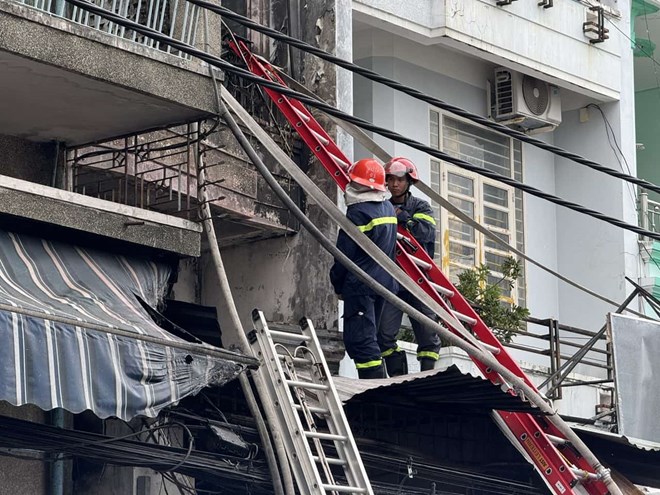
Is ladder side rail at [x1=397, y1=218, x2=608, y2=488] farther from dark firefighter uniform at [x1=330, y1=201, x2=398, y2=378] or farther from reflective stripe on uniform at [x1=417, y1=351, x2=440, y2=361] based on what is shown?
reflective stripe on uniform at [x1=417, y1=351, x2=440, y2=361]

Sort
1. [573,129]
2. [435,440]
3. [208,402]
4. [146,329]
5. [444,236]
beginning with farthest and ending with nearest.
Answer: [573,129]
[444,236]
[435,440]
[208,402]
[146,329]

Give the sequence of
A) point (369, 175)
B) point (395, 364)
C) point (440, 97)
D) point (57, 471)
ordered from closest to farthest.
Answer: point (57, 471), point (369, 175), point (395, 364), point (440, 97)

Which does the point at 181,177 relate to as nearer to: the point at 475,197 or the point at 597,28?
the point at 475,197

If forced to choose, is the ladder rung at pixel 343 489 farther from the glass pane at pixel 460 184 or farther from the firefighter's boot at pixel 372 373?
the glass pane at pixel 460 184

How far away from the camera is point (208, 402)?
10773 millimetres

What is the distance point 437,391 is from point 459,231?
18.7 ft

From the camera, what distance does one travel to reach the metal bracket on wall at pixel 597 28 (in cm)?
1734

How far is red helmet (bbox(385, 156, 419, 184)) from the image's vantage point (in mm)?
12711

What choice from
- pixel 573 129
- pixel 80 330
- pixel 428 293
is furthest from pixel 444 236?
pixel 80 330

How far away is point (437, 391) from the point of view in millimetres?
11195

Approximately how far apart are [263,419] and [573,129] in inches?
338

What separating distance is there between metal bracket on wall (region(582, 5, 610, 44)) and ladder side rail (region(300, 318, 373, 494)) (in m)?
7.71

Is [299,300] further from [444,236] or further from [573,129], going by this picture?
[573,129]

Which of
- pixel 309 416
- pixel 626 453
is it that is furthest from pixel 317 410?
pixel 626 453
